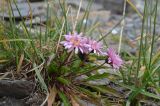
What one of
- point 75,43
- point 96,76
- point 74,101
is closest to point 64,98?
point 74,101

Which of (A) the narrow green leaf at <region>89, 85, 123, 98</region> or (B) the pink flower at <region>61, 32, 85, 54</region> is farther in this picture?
(A) the narrow green leaf at <region>89, 85, 123, 98</region>

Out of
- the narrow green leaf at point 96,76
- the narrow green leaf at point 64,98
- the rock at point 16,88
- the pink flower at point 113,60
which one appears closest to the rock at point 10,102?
the rock at point 16,88

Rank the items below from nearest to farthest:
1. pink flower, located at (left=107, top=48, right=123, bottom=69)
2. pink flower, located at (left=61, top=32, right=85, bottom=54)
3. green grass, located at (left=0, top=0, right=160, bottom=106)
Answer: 1. pink flower, located at (left=61, top=32, right=85, bottom=54)
2. pink flower, located at (left=107, top=48, right=123, bottom=69)
3. green grass, located at (left=0, top=0, right=160, bottom=106)

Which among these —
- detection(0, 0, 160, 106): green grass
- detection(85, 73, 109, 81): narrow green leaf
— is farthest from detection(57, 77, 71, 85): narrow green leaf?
detection(85, 73, 109, 81): narrow green leaf

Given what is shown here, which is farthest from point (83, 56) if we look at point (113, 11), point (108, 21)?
point (113, 11)

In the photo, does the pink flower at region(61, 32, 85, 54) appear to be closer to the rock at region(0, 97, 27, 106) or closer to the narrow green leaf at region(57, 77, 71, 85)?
the narrow green leaf at region(57, 77, 71, 85)

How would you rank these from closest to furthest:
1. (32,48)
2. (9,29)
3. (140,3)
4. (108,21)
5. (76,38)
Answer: (76,38) < (32,48) < (9,29) < (108,21) < (140,3)

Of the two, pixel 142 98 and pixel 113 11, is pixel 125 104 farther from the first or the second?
pixel 113 11

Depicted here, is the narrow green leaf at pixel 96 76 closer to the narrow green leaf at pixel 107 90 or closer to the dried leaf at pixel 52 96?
the narrow green leaf at pixel 107 90

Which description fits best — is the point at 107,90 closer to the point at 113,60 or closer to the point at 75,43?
the point at 113,60
